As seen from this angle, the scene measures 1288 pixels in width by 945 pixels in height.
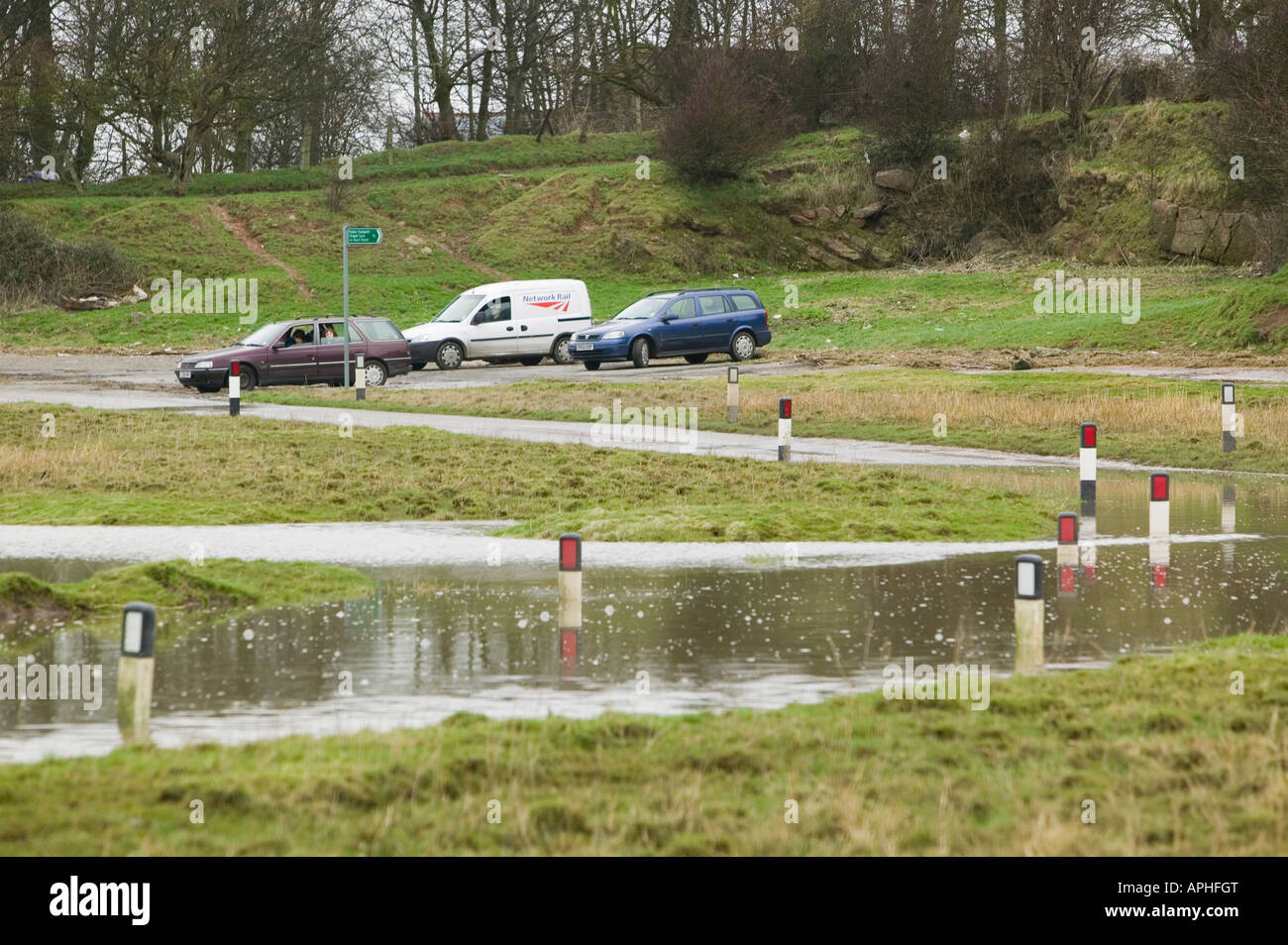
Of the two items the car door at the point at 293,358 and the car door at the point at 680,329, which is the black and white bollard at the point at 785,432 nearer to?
the car door at the point at 293,358

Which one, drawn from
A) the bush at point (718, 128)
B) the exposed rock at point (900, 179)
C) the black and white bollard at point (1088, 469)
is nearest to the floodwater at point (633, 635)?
the black and white bollard at point (1088, 469)

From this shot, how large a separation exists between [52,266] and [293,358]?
18.0 meters

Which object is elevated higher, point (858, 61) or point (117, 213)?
point (858, 61)

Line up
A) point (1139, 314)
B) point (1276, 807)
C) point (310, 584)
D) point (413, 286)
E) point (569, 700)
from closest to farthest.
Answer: point (1276, 807) → point (569, 700) → point (310, 584) → point (1139, 314) → point (413, 286)

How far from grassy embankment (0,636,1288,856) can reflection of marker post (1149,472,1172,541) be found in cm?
603

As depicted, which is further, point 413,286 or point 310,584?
point 413,286

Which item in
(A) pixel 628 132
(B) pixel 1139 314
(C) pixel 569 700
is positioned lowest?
(C) pixel 569 700

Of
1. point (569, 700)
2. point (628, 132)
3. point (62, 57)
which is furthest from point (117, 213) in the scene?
point (569, 700)

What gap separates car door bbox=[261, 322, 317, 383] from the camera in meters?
32.1

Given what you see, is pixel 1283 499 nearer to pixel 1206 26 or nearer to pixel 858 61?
pixel 1206 26

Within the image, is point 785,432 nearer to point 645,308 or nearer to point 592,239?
point 645,308

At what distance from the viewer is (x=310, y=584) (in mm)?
11375

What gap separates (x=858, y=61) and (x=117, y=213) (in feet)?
90.6

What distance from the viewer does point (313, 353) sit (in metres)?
32.7
